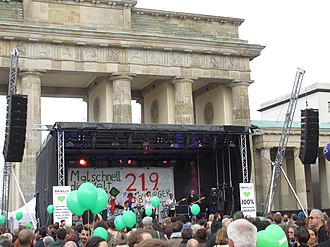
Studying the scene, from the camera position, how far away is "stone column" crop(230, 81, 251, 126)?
128 feet

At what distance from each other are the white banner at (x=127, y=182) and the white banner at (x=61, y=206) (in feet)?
26.8

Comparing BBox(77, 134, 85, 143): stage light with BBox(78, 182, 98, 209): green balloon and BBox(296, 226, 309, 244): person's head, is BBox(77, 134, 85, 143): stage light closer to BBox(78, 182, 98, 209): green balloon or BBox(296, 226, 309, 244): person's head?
BBox(78, 182, 98, 209): green balloon

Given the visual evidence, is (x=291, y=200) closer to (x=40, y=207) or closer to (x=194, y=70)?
(x=194, y=70)

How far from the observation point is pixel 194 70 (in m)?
38.3

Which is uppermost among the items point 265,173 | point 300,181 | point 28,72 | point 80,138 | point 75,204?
point 28,72

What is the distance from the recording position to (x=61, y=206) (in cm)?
2089

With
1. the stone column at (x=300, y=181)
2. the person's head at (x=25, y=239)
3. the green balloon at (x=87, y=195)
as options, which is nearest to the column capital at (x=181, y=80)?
the stone column at (x=300, y=181)

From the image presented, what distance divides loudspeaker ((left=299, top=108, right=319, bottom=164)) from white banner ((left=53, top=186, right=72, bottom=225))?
35.9 ft

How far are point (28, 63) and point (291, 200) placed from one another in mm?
23920

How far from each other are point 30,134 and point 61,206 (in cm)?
1374

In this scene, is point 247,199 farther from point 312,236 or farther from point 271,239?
point 271,239

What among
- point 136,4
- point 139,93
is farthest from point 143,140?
point 139,93

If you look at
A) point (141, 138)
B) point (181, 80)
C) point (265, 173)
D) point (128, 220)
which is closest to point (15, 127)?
point (141, 138)

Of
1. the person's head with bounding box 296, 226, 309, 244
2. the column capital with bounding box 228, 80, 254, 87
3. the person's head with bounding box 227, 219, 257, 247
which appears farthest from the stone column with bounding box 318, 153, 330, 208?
the person's head with bounding box 227, 219, 257, 247
